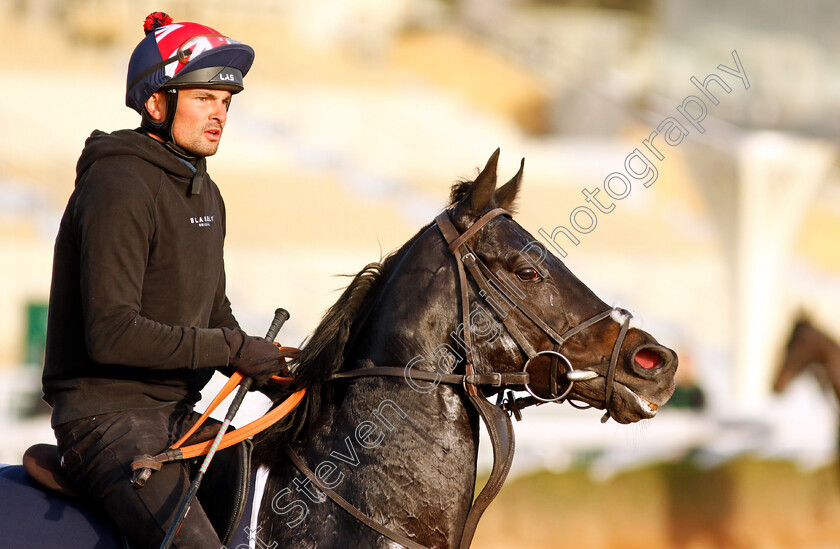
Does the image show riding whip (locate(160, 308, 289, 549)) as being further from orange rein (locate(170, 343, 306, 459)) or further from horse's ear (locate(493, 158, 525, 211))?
horse's ear (locate(493, 158, 525, 211))

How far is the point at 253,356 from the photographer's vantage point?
2.50m

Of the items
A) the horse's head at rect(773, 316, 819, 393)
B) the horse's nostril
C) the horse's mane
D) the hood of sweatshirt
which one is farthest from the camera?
the horse's head at rect(773, 316, 819, 393)

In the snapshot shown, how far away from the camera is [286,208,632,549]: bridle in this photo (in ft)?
→ 8.20

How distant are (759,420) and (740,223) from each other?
96.9 inches

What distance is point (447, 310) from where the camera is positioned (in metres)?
2.54

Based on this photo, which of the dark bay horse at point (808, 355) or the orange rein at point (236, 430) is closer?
the orange rein at point (236, 430)

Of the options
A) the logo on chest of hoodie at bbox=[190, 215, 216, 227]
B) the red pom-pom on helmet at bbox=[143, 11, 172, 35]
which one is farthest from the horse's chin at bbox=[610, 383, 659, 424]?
the red pom-pom on helmet at bbox=[143, 11, 172, 35]

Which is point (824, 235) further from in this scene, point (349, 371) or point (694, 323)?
point (349, 371)

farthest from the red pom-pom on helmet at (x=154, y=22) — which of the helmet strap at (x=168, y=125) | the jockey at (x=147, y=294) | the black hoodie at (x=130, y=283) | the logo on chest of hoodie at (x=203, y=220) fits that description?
the logo on chest of hoodie at (x=203, y=220)

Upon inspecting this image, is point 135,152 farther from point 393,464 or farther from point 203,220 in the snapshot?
point 393,464

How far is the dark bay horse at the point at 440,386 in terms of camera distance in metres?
2.49

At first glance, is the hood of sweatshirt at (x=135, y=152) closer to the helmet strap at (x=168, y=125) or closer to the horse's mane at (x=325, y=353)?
the helmet strap at (x=168, y=125)

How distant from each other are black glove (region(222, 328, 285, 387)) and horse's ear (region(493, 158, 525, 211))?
2.41 feet

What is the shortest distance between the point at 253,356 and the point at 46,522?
65cm
